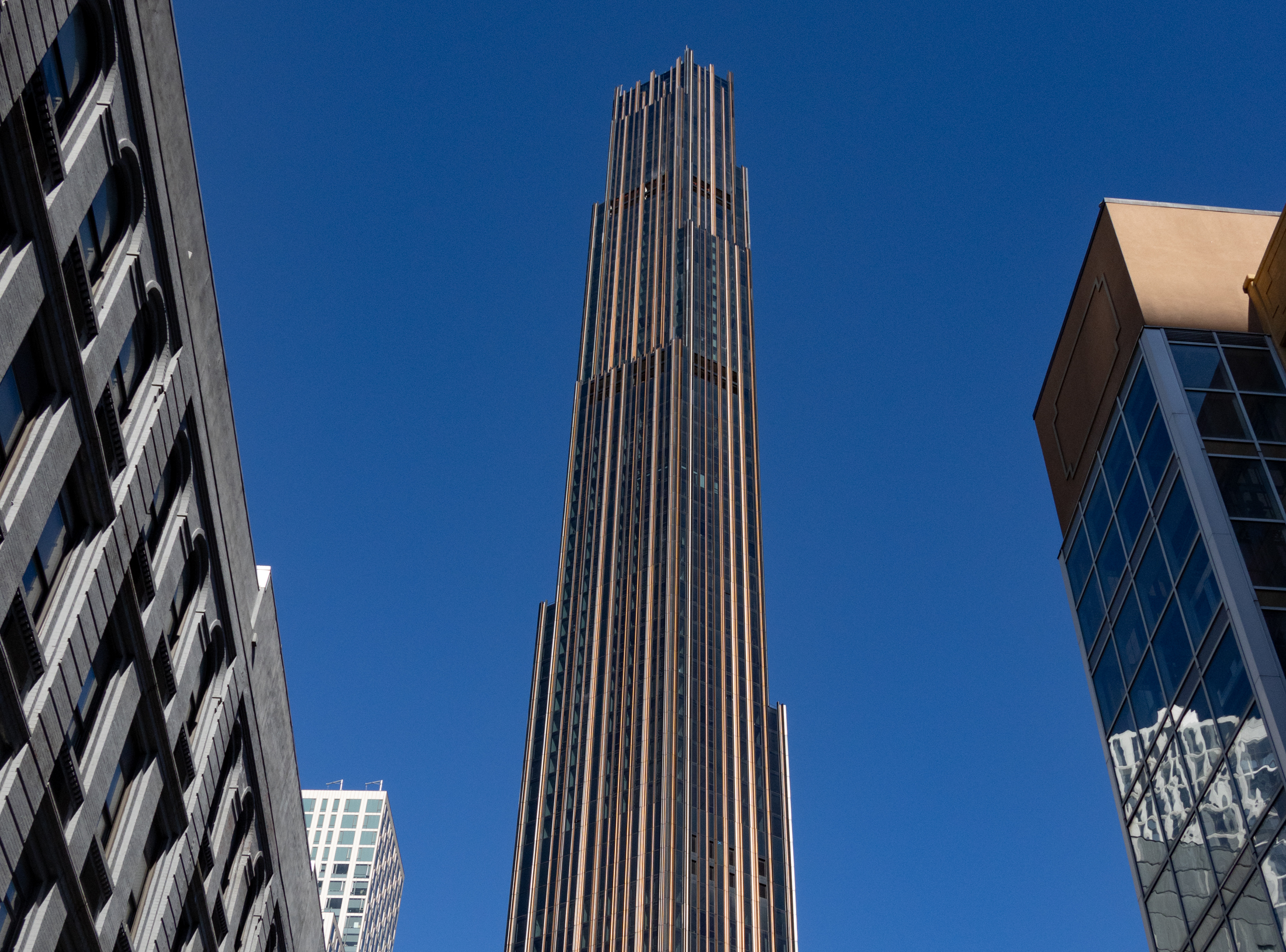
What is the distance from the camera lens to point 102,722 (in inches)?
1014

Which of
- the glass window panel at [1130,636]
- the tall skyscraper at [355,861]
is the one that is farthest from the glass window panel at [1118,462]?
the tall skyscraper at [355,861]

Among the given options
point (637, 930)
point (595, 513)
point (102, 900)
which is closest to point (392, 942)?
point (595, 513)

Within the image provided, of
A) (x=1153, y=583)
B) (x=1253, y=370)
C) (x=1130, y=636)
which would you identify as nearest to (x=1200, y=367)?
(x=1253, y=370)

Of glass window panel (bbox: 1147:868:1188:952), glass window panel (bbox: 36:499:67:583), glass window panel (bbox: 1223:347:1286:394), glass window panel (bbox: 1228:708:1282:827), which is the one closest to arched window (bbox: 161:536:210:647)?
glass window panel (bbox: 36:499:67:583)

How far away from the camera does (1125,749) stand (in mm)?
31562

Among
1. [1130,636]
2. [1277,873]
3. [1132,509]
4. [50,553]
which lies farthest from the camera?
[1132,509]

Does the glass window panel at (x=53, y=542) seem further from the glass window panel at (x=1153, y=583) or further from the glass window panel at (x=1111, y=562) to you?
the glass window panel at (x=1111, y=562)

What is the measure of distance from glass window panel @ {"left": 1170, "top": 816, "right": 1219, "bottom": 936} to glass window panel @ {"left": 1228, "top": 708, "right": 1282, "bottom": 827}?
6.75ft

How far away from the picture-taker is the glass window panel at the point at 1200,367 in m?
30.7

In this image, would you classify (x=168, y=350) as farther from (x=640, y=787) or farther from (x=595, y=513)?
(x=595, y=513)

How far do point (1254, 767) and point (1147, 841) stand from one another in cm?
567

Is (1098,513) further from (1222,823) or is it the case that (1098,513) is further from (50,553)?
(50,553)

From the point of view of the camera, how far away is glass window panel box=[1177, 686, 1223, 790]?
87.7ft

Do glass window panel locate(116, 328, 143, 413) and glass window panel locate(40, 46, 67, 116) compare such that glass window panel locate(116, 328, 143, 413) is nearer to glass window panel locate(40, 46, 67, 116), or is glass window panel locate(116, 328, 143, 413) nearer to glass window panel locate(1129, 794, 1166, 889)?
glass window panel locate(40, 46, 67, 116)
